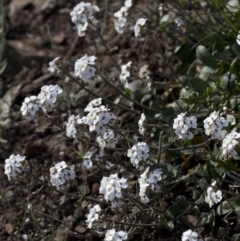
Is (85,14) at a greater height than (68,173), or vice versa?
(85,14)

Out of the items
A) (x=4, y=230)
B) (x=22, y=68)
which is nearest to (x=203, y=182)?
(x=4, y=230)

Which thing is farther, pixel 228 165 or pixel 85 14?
pixel 85 14

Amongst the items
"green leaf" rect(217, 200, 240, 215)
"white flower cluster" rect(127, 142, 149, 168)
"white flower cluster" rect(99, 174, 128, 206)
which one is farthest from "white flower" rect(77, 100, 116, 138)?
"green leaf" rect(217, 200, 240, 215)

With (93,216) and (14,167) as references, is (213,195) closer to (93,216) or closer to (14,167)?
(93,216)

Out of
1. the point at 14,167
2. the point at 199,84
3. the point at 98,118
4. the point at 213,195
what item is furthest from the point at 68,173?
the point at 199,84

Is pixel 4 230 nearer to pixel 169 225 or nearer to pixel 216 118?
pixel 169 225

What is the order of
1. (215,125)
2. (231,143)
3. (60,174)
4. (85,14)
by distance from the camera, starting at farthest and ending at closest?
(85,14) → (60,174) → (215,125) → (231,143)

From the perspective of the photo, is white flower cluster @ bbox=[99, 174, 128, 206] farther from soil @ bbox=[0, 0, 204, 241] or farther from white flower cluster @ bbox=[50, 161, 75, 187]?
soil @ bbox=[0, 0, 204, 241]

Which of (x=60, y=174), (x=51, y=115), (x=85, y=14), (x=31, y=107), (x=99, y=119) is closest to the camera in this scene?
(x=99, y=119)

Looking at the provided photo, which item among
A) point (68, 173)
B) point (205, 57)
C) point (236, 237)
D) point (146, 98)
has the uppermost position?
point (205, 57)
